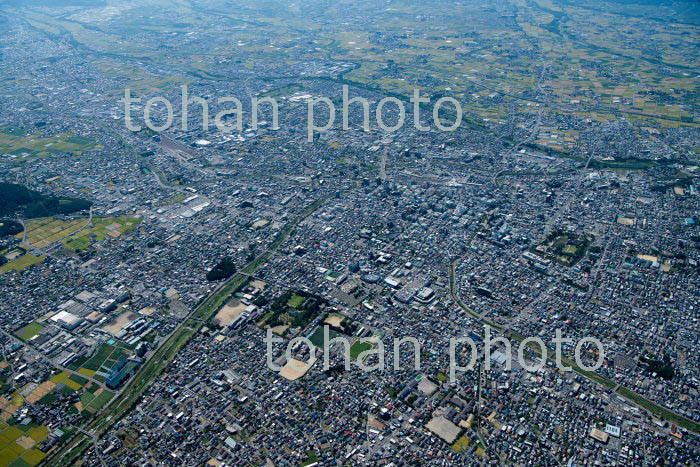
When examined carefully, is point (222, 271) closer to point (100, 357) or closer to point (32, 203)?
point (100, 357)

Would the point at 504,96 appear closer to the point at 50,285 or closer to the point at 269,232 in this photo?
the point at 269,232

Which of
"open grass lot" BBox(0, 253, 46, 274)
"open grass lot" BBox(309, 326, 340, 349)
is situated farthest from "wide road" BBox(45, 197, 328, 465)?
"open grass lot" BBox(0, 253, 46, 274)

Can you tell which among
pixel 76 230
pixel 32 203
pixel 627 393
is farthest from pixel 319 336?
pixel 32 203

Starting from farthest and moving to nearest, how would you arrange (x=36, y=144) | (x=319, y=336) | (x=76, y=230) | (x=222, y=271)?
(x=36, y=144)
(x=76, y=230)
(x=222, y=271)
(x=319, y=336)

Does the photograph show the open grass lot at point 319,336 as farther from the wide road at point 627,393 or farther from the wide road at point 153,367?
the wide road at point 627,393

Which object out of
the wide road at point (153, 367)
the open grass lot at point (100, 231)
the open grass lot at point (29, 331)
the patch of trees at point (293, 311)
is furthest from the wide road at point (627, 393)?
the open grass lot at point (100, 231)

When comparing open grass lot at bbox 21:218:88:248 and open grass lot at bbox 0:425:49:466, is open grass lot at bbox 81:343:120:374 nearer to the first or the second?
open grass lot at bbox 0:425:49:466
